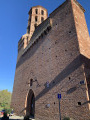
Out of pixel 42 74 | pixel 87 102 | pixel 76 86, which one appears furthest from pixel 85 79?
pixel 42 74

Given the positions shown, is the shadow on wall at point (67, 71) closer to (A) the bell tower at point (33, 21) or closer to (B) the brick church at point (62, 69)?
(B) the brick church at point (62, 69)

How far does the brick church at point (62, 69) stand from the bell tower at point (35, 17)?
331 inches

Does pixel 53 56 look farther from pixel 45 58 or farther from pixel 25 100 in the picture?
pixel 25 100

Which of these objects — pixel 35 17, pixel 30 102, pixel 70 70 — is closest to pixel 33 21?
pixel 35 17

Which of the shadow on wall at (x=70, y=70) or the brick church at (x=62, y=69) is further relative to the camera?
the shadow on wall at (x=70, y=70)

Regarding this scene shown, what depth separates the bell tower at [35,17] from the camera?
22.0m

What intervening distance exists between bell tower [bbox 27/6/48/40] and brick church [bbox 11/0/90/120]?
27.5 feet

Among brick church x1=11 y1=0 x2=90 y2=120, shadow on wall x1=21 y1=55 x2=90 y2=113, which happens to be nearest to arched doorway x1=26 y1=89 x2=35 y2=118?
brick church x1=11 y1=0 x2=90 y2=120

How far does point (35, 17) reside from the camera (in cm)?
2391

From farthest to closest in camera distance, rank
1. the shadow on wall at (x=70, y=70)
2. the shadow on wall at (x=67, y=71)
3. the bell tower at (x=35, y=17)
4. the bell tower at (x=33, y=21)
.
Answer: the bell tower at (x=35, y=17), the bell tower at (x=33, y=21), the shadow on wall at (x=67, y=71), the shadow on wall at (x=70, y=70)

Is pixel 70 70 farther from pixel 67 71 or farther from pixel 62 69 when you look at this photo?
pixel 62 69

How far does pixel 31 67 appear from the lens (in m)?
14.5

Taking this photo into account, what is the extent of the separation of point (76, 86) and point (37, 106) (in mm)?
5356

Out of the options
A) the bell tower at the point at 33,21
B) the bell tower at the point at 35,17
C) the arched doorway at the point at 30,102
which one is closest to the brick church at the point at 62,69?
the arched doorway at the point at 30,102
